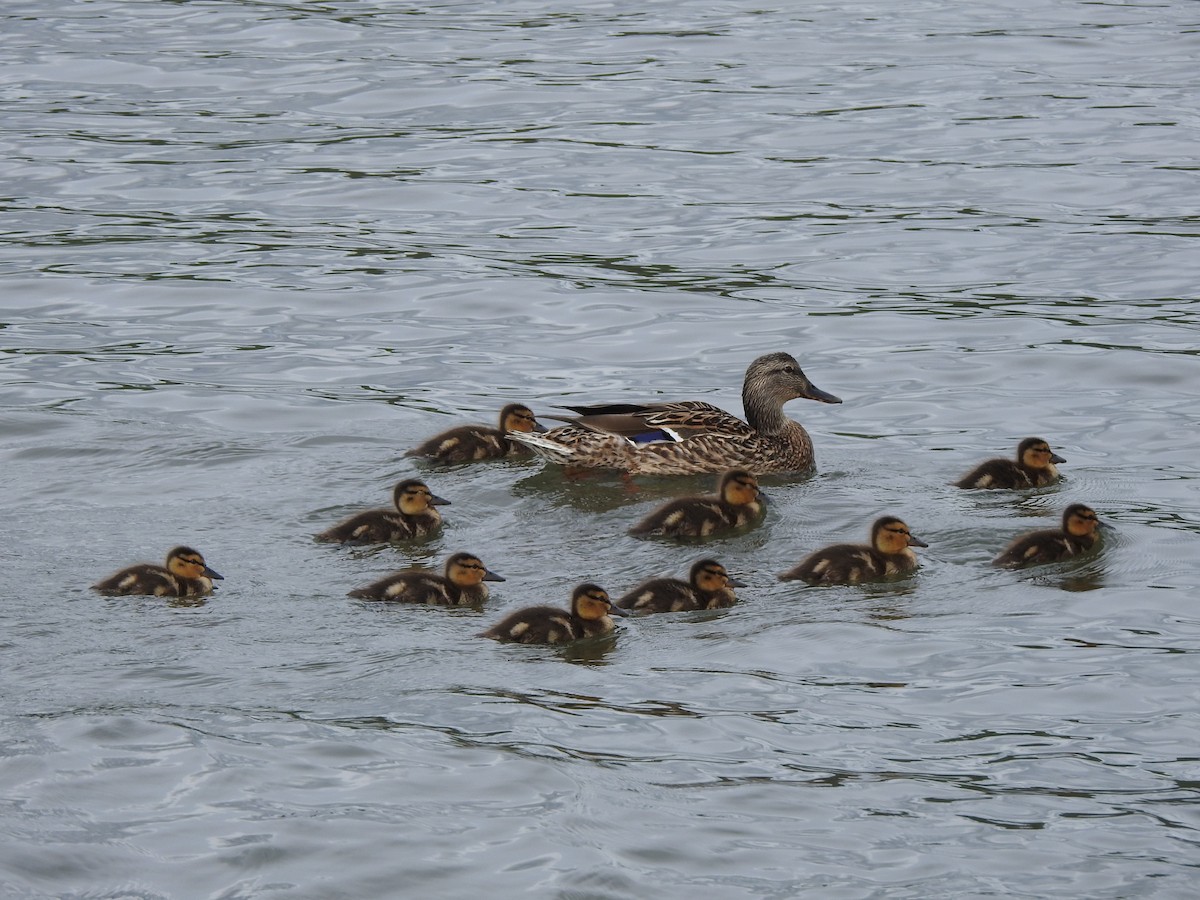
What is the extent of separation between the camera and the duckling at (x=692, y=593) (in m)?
7.64

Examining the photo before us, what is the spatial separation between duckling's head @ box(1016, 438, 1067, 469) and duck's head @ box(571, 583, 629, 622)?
2.61 metres

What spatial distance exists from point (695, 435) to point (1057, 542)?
7.50 ft

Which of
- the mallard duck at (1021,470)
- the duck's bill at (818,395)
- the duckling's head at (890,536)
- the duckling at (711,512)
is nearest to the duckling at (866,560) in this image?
the duckling's head at (890,536)

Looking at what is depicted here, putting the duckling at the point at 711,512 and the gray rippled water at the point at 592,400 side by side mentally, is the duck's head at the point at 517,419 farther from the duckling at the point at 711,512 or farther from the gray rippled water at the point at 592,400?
the duckling at the point at 711,512

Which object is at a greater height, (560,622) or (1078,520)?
(1078,520)

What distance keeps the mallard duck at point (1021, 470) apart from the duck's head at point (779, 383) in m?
1.25

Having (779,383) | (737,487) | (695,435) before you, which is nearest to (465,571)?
(737,487)

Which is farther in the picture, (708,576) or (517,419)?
(517,419)

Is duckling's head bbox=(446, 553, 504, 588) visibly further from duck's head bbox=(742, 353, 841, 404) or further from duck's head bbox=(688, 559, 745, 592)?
duck's head bbox=(742, 353, 841, 404)

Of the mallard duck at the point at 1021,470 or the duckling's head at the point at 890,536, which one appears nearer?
the duckling's head at the point at 890,536

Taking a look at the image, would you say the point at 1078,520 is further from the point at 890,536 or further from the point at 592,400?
the point at 592,400

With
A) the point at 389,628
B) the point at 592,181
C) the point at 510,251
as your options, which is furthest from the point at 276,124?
the point at 389,628

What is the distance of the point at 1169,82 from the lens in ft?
58.2

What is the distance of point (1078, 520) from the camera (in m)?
8.16
